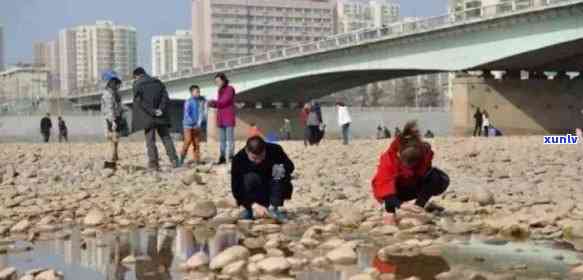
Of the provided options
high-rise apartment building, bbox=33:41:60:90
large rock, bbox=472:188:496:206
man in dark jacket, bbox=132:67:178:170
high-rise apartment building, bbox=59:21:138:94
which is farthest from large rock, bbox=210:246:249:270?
high-rise apartment building, bbox=33:41:60:90

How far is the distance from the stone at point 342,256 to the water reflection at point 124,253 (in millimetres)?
941

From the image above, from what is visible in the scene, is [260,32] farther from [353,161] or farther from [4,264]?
[4,264]

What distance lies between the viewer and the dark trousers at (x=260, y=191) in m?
7.22

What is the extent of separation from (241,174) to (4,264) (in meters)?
2.28

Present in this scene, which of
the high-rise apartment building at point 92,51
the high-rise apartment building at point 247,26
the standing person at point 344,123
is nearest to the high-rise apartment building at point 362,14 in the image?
the high-rise apartment building at point 247,26

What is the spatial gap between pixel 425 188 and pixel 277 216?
134cm

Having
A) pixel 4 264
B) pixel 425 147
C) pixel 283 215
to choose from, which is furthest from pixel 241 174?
pixel 4 264

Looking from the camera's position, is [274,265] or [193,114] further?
[193,114]

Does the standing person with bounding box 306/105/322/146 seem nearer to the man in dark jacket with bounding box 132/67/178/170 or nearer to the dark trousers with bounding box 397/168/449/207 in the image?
the man in dark jacket with bounding box 132/67/178/170

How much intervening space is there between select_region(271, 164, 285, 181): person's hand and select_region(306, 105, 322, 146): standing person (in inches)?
607

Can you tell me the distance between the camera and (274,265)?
5156mm

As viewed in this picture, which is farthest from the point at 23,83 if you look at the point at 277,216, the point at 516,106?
the point at 277,216

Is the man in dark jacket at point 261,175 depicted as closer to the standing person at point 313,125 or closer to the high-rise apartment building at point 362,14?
the standing person at point 313,125

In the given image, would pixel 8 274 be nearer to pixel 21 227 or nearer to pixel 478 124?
pixel 21 227
